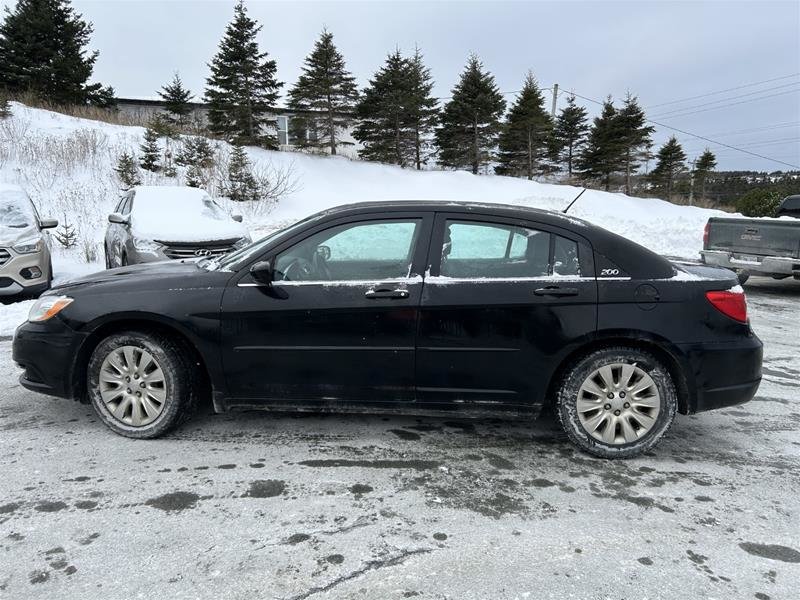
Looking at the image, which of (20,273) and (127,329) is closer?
(127,329)

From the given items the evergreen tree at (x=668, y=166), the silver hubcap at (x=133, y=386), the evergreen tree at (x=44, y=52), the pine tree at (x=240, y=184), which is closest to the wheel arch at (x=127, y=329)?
the silver hubcap at (x=133, y=386)

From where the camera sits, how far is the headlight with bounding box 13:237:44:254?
7.43m

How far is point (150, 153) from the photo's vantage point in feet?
60.4

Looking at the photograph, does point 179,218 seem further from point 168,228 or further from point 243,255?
point 243,255

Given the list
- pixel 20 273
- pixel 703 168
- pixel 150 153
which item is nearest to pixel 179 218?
pixel 20 273

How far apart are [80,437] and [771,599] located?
3.92 m

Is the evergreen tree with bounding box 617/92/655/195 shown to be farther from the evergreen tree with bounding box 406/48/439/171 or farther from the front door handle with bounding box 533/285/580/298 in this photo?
the front door handle with bounding box 533/285/580/298

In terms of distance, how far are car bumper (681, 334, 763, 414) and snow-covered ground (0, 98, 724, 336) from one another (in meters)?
7.66

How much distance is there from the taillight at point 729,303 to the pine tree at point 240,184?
1702 cm

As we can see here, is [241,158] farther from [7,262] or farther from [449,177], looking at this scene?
[7,262]

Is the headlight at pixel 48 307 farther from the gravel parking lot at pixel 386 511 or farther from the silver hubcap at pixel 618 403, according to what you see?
the silver hubcap at pixel 618 403

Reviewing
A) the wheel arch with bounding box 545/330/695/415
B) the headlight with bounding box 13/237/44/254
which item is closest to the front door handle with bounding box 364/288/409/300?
the wheel arch with bounding box 545/330/695/415

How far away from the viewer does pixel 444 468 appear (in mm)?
3221

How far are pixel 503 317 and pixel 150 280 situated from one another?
7.64 ft
